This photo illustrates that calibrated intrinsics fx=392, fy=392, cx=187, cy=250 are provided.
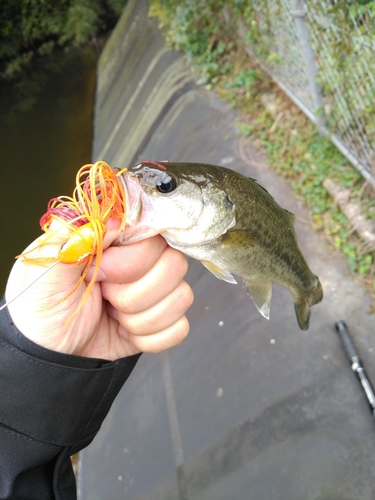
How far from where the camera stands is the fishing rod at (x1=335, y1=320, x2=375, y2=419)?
97.6 inches

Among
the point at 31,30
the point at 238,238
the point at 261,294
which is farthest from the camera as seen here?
the point at 31,30

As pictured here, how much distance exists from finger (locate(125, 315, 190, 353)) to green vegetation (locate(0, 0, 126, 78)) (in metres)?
20.9

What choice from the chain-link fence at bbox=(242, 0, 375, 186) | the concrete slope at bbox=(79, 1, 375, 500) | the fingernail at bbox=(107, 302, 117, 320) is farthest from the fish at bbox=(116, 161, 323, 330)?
the chain-link fence at bbox=(242, 0, 375, 186)

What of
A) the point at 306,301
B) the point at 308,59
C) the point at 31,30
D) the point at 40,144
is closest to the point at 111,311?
the point at 306,301

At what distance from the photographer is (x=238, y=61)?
5.41 m

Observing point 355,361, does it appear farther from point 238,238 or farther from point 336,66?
point 336,66

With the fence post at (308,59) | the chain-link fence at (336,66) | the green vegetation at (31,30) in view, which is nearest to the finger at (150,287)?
the chain-link fence at (336,66)

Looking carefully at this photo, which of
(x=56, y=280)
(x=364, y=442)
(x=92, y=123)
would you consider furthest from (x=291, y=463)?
(x=92, y=123)

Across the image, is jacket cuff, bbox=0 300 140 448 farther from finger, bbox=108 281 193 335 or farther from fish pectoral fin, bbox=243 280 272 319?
fish pectoral fin, bbox=243 280 272 319

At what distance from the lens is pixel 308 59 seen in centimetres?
359

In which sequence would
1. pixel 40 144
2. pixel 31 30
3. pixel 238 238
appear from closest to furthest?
pixel 238 238
pixel 40 144
pixel 31 30

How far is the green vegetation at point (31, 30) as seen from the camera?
1992 centimetres

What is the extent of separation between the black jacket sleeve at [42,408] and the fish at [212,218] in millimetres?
489

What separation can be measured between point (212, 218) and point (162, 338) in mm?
508
